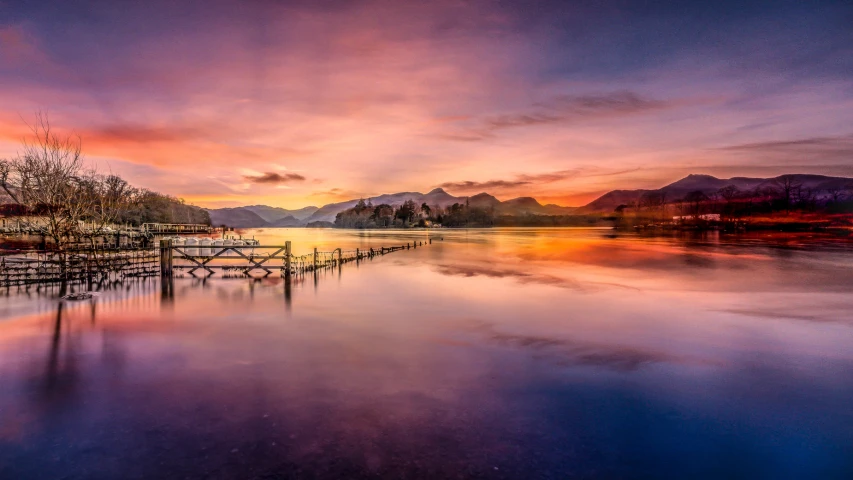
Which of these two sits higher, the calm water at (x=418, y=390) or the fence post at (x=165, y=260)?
the fence post at (x=165, y=260)

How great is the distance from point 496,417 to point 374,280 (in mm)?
23774

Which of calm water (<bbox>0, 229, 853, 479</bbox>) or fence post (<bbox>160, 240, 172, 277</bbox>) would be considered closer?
calm water (<bbox>0, 229, 853, 479</bbox>)

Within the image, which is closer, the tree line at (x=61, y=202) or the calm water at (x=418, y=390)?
the calm water at (x=418, y=390)

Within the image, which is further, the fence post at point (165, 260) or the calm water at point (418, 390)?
the fence post at point (165, 260)

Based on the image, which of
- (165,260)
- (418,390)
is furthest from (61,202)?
(418,390)

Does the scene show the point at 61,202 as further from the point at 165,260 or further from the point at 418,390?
the point at 418,390

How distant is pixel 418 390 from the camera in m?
10.3

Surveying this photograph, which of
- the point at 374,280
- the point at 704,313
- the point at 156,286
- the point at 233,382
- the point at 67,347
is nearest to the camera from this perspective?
the point at 233,382

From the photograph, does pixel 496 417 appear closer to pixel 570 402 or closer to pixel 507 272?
pixel 570 402

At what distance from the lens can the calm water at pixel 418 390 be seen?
7.22 meters

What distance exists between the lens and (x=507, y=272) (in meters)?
38.7

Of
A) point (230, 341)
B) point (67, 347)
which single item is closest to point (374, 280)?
point (230, 341)

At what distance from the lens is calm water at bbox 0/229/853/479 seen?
23.7 feet

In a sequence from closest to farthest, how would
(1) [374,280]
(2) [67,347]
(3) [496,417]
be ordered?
(3) [496,417]
(2) [67,347]
(1) [374,280]
